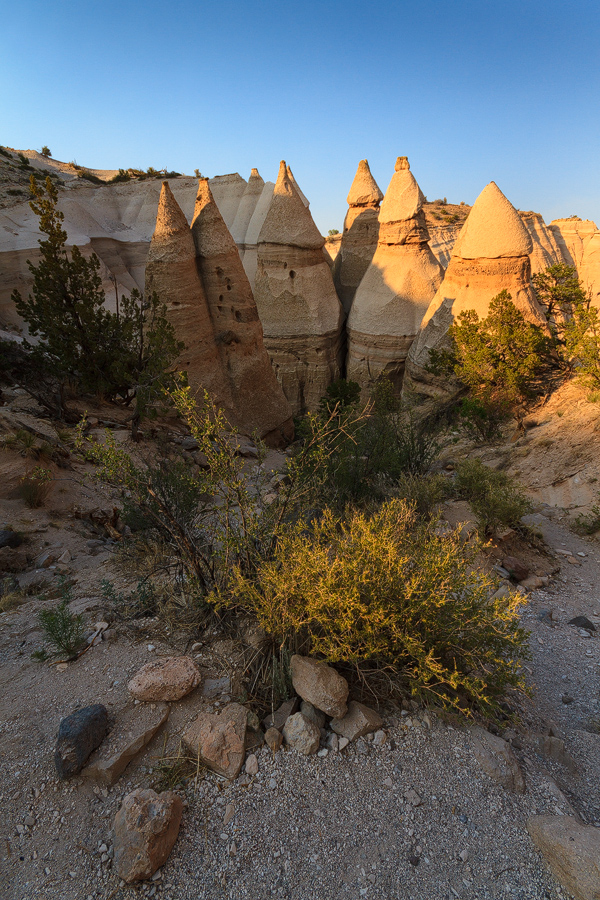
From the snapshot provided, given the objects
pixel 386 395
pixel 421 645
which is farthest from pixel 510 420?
pixel 421 645

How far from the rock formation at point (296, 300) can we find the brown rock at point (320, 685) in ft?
38.4

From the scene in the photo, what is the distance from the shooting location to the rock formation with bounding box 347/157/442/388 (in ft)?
42.8

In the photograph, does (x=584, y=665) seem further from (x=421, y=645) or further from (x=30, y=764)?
(x=30, y=764)

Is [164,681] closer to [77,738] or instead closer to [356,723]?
[77,738]

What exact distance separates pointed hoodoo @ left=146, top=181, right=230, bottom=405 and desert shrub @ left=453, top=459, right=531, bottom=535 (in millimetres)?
5780

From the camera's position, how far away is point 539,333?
9547 mm

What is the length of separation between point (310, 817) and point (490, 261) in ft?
36.0

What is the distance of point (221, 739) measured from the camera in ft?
7.63

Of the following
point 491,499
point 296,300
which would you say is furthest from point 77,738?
point 296,300

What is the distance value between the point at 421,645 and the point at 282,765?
2.96 ft

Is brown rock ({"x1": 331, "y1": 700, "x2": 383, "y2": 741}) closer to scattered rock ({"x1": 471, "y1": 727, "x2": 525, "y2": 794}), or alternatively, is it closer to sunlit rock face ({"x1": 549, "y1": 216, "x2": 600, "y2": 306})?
scattered rock ({"x1": 471, "y1": 727, "x2": 525, "y2": 794})

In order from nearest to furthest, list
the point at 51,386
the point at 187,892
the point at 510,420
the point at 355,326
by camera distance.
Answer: the point at 187,892 → the point at 51,386 → the point at 510,420 → the point at 355,326

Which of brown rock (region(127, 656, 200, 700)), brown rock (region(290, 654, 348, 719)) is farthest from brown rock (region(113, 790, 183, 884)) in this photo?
brown rock (region(290, 654, 348, 719))

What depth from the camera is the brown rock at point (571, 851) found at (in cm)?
178
